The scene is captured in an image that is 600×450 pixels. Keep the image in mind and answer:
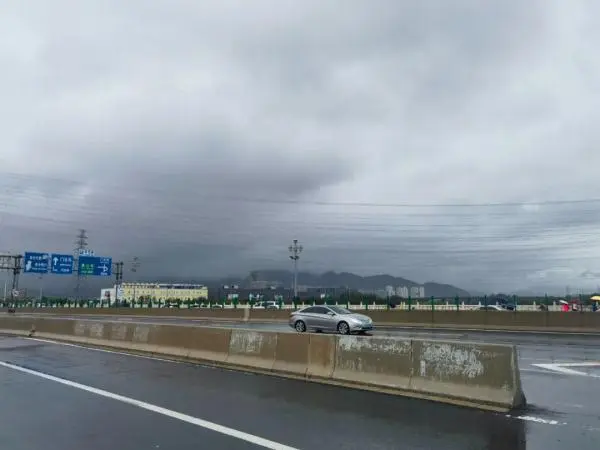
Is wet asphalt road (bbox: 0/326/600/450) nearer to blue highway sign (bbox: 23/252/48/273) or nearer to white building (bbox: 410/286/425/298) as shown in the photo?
white building (bbox: 410/286/425/298)

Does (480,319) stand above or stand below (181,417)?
above

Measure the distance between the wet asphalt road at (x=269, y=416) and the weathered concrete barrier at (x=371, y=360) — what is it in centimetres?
43

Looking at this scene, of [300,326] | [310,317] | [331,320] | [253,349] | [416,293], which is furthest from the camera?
[416,293]

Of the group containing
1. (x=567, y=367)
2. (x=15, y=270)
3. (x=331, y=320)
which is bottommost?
(x=567, y=367)

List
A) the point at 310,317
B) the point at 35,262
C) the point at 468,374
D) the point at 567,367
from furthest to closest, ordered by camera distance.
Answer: the point at 35,262
the point at 310,317
the point at 567,367
the point at 468,374

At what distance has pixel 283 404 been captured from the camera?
9.38 metres

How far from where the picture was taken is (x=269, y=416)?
8.48m

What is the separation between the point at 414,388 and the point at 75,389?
6500 millimetres

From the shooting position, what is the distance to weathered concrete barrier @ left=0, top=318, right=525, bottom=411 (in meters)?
9.16

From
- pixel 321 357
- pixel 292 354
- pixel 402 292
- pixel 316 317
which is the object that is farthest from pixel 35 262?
pixel 321 357

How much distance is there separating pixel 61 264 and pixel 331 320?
48680mm

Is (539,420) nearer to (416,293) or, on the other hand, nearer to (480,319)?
(480,319)

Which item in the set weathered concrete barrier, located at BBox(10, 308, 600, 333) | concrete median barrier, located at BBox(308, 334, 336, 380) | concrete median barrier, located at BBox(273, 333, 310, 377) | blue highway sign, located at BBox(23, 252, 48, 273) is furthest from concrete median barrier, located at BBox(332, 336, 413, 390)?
blue highway sign, located at BBox(23, 252, 48, 273)

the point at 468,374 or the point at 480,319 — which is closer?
the point at 468,374
